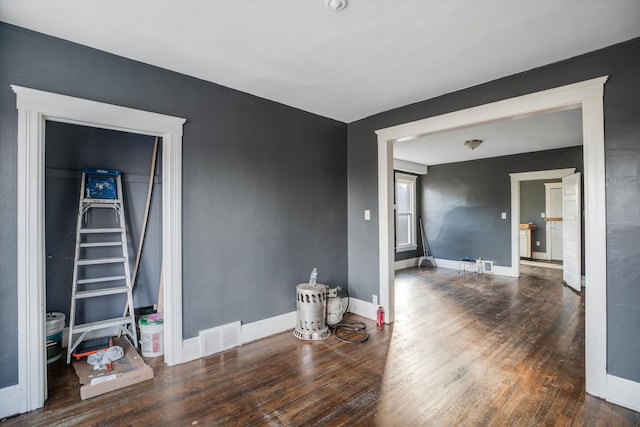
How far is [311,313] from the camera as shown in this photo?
10.8ft

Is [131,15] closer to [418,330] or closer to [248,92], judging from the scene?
[248,92]

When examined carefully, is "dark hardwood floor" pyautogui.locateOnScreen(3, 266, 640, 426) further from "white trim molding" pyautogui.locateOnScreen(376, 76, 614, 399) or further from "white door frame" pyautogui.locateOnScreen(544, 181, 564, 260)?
"white door frame" pyautogui.locateOnScreen(544, 181, 564, 260)

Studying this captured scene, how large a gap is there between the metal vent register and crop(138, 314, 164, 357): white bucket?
4.41ft

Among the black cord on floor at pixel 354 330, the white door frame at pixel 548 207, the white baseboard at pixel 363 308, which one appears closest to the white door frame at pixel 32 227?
the black cord on floor at pixel 354 330

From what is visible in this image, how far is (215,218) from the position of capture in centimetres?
298

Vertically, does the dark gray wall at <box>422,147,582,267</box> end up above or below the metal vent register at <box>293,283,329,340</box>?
above

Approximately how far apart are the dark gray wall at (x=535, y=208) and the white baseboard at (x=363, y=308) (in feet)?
23.0

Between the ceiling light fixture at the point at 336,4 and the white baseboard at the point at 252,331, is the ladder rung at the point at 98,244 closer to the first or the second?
the white baseboard at the point at 252,331

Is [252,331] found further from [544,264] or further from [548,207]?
[548,207]

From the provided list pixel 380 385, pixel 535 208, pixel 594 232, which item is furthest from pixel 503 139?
pixel 380 385

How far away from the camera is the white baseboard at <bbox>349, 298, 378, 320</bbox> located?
3.90 m

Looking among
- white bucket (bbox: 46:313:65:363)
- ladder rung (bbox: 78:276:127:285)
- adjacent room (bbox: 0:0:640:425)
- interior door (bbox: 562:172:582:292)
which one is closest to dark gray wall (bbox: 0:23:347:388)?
adjacent room (bbox: 0:0:640:425)

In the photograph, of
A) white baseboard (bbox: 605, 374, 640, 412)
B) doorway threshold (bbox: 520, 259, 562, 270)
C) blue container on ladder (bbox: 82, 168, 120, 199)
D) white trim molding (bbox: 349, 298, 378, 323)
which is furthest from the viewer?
doorway threshold (bbox: 520, 259, 562, 270)

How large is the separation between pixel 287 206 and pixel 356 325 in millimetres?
1641
